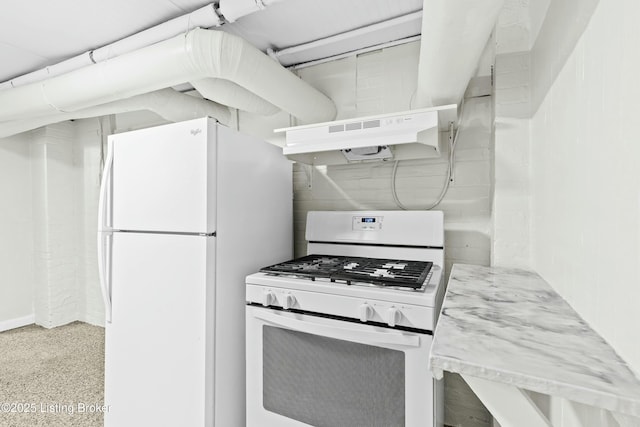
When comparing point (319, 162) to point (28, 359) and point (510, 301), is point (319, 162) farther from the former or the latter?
point (28, 359)

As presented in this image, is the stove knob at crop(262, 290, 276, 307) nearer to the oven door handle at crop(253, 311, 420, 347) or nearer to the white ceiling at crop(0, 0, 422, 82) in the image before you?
the oven door handle at crop(253, 311, 420, 347)

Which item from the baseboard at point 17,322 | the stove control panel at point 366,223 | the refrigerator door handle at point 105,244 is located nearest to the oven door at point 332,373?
the stove control panel at point 366,223

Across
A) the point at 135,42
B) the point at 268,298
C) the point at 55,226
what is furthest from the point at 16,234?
the point at 268,298

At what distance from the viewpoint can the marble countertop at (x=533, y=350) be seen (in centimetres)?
51

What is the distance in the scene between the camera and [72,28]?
204 centimetres

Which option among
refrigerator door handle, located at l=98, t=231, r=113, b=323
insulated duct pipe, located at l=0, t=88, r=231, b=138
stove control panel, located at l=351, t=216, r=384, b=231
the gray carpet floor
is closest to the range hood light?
stove control panel, located at l=351, t=216, r=384, b=231

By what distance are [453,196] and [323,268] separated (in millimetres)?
978

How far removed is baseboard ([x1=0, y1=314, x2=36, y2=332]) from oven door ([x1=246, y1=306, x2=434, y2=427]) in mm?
3347

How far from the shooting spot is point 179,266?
1.69 meters

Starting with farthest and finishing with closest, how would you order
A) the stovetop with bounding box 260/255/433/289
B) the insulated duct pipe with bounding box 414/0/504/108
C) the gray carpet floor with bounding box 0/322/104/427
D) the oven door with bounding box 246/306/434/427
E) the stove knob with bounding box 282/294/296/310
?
1. the gray carpet floor with bounding box 0/322/104/427
2. the stove knob with bounding box 282/294/296/310
3. the stovetop with bounding box 260/255/433/289
4. the oven door with bounding box 246/306/434/427
5. the insulated duct pipe with bounding box 414/0/504/108

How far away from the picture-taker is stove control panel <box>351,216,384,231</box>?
2105 millimetres

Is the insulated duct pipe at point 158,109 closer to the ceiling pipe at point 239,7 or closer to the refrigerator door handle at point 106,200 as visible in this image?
the refrigerator door handle at point 106,200

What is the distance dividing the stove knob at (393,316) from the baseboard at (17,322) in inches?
162

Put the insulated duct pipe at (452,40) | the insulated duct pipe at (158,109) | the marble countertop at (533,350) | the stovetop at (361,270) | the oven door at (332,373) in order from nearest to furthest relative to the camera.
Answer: the marble countertop at (533,350) < the insulated duct pipe at (452,40) < the oven door at (332,373) < the stovetop at (361,270) < the insulated duct pipe at (158,109)
